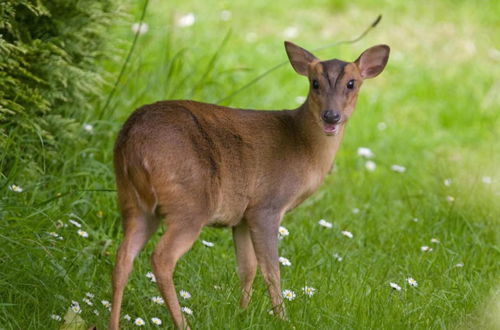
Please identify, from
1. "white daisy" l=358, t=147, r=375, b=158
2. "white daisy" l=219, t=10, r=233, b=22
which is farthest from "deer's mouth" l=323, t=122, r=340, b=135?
"white daisy" l=219, t=10, r=233, b=22

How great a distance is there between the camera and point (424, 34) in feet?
33.1

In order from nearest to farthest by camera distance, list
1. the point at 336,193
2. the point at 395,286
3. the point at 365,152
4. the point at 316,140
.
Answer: the point at 395,286 < the point at 316,140 < the point at 336,193 < the point at 365,152

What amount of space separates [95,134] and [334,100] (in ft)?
6.06

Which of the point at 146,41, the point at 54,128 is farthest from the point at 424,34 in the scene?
the point at 54,128

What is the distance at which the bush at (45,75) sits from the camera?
16.0ft

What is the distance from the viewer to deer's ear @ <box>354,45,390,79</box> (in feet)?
16.0

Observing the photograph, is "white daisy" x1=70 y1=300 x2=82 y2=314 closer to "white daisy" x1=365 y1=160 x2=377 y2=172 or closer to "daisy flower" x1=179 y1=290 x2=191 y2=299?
"daisy flower" x1=179 y1=290 x2=191 y2=299

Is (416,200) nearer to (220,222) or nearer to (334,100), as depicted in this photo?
(334,100)

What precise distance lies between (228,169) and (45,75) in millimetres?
1557

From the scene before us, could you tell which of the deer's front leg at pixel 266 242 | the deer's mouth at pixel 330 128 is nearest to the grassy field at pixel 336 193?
the deer's front leg at pixel 266 242

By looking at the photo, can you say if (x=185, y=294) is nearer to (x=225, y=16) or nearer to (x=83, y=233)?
(x=83, y=233)

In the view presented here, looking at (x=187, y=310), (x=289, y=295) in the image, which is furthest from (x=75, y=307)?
(x=289, y=295)

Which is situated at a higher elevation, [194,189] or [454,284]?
[194,189]

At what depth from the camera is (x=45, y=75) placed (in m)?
5.29
